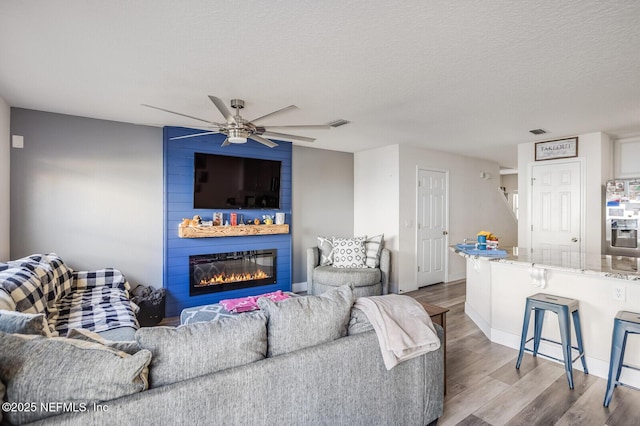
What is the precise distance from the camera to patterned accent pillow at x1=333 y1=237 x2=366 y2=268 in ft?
15.2

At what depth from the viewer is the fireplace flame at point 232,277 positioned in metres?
4.34

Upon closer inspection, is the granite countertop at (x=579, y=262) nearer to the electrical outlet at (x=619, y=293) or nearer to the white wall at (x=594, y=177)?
the electrical outlet at (x=619, y=293)

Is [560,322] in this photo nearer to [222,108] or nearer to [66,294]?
[222,108]

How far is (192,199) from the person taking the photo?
13.8 ft

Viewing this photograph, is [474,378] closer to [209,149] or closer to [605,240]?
[605,240]

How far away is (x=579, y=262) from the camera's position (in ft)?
9.11

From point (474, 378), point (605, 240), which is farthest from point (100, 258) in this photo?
point (605, 240)

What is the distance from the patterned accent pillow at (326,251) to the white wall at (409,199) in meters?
1.07

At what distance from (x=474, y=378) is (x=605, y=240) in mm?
3333

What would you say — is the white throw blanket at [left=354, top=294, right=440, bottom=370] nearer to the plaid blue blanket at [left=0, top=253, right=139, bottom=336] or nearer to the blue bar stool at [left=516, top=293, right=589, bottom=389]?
the blue bar stool at [left=516, top=293, right=589, bottom=389]

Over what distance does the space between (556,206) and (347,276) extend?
10.7 feet

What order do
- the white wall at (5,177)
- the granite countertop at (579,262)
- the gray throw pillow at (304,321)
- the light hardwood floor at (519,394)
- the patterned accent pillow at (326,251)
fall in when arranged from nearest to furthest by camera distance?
1. the gray throw pillow at (304,321)
2. the light hardwood floor at (519,394)
3. the granite countertop at (579,262)
4. the white wall at (5,177)
5. the patterned accent pillow at (326,251)

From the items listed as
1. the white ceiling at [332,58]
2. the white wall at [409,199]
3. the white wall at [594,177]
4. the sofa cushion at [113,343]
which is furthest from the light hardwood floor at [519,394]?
the white wall at [594,177]

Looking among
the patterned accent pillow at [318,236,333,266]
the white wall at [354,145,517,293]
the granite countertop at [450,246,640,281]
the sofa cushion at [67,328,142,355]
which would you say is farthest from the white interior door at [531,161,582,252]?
the sofa cushion at [67,328,142,355]
